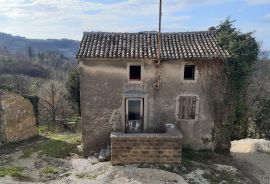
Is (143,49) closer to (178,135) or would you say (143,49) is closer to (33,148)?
(178,135)

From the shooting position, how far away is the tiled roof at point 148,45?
17.0m

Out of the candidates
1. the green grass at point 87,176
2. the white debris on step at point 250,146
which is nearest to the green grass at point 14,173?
the green grass at point 87,176

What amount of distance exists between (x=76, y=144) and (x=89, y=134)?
3334 mm

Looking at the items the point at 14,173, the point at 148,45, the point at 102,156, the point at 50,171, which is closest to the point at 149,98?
the point at 148,45

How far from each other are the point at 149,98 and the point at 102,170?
482 cm

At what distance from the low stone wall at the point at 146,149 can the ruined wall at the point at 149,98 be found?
2.32m

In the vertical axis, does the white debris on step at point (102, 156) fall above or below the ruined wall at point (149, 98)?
below

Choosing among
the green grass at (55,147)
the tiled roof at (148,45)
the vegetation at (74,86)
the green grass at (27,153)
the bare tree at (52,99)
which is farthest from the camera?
the bare tree at (52,99)

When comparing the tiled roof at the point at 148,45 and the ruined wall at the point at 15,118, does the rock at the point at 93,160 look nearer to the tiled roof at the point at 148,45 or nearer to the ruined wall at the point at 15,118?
the tiled roof at the point at 148,45

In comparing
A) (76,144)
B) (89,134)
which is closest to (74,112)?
(76,144)

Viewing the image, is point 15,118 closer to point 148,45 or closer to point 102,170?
point 102,170

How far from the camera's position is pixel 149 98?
1766cm

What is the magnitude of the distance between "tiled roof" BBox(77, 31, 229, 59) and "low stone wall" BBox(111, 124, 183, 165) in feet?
14.1

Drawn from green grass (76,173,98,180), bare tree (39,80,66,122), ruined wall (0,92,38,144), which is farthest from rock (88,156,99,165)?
bare tree (39,80,66,122)
